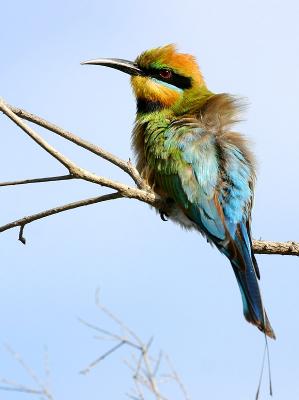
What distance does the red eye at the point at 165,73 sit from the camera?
3.98 meters

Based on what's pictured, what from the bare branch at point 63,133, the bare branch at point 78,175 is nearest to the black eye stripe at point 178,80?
the bare branch at point 78,175

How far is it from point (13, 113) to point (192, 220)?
3.56ft

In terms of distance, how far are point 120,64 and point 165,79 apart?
303 mm

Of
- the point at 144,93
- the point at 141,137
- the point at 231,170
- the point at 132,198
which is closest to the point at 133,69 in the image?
the point at 144,93

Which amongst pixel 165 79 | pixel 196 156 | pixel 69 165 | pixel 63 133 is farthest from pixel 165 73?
pixel 69 165

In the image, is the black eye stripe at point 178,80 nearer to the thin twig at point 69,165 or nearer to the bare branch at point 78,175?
the bare branch at point 78,175

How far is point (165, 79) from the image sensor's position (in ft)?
13.1

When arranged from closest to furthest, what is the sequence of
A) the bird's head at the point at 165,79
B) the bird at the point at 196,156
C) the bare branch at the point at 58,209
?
the bare branch at the point at 58,209, the bird at the point at 196,156, the bird's head at the point at 165,79

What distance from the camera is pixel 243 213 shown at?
10.8 ft

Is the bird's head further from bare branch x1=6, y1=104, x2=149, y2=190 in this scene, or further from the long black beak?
bare branch x1=6, y1=104, x2=149, y2=190

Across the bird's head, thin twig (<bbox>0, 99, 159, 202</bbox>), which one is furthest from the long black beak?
thin twig (<bbox>0, 99, 159, 202</bbox>)

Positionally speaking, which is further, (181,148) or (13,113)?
(181,148)

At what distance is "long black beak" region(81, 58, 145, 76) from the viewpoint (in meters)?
4.08

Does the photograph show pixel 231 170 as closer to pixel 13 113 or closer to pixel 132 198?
pixel 132 198
